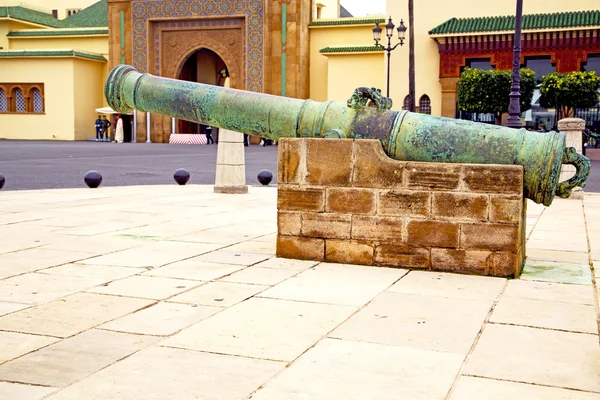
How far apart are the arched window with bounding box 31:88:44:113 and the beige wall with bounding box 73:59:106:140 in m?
2.08

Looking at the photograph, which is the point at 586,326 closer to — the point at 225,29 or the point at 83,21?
the point at 225,29

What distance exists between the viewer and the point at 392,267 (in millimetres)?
4914

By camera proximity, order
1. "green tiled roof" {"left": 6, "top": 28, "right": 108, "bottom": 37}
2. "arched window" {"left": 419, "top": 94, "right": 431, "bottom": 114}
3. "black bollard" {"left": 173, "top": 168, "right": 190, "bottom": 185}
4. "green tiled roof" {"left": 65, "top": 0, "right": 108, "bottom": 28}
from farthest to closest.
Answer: "green tiled roof" {"left": 65, "top": 0, "right": 108, "bottom": 28} < "green tiled roof" {"left": 6, "top": 28, "right": 108, "bottom": 37} < "arched window" {"left": 419, "top": 94, "right": 431, "bottom": 114} < "black bollard" {"left": 173, "top": 168, "right": 190, "bottom": 185}

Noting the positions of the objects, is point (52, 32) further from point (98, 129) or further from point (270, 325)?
point (270, 325)

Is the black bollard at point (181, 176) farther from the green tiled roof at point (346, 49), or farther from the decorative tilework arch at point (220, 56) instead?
the decorative tilework arch at point (220, 56)

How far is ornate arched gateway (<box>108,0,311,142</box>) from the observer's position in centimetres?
3541

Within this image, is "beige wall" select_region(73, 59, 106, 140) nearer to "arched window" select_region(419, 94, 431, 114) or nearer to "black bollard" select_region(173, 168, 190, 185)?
"arched window" select_region(419, 94, 431, 114)

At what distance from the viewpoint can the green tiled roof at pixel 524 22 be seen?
2894cm

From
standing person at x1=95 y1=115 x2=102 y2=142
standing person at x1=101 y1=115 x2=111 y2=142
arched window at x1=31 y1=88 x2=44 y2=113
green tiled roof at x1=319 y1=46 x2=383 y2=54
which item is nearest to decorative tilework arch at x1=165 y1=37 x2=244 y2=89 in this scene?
standing person at x1=101 y1=115 x2=111 y2=142

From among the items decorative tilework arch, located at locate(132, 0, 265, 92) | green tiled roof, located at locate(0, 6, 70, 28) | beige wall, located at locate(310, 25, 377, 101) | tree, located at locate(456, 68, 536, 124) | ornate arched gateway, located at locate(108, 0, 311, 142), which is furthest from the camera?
green tiled roof, located at locate(0, 6, 70, 28)

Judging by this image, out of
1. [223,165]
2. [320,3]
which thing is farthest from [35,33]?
[223,165]

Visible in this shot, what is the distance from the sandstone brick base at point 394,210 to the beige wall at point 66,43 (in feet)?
124

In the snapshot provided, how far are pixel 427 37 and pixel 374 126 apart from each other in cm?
2848

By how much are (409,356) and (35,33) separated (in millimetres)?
42192
